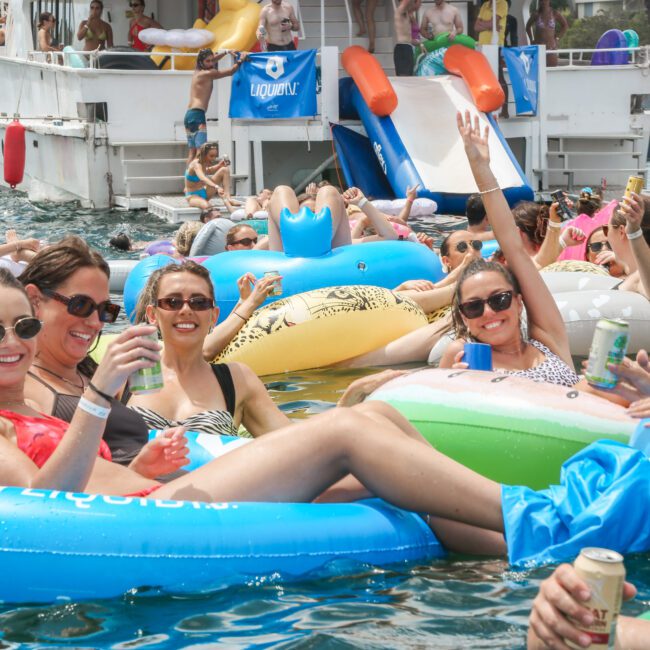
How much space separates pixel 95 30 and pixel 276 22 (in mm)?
3642

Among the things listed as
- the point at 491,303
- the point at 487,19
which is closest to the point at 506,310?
the point at 491,303

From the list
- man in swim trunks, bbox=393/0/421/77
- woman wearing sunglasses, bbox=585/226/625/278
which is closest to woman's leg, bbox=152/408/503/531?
woman wearing sunglasses, bbox=585/226/625/278

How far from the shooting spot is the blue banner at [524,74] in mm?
17266

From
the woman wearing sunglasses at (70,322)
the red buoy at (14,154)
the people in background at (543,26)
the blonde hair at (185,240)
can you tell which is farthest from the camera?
the people in background at (543,26)

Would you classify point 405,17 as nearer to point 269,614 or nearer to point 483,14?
point 483,14

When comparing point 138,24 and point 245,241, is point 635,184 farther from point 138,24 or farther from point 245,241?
point 138,24

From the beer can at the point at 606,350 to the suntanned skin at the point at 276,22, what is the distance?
575 inches

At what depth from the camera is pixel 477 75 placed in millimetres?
16406

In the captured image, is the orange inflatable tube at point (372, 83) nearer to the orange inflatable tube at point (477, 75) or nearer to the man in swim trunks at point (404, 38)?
the orange inflatable tube at point (477, 75)

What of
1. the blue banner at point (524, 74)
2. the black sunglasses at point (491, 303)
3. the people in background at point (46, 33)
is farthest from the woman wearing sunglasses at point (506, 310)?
the people in background at point (46, 33)

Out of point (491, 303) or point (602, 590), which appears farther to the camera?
point (491, 303)

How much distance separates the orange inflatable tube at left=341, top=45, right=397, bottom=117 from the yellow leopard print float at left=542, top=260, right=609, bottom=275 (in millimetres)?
8081

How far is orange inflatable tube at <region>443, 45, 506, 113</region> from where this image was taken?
16156 millimetres

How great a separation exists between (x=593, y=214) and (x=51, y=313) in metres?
6.97
